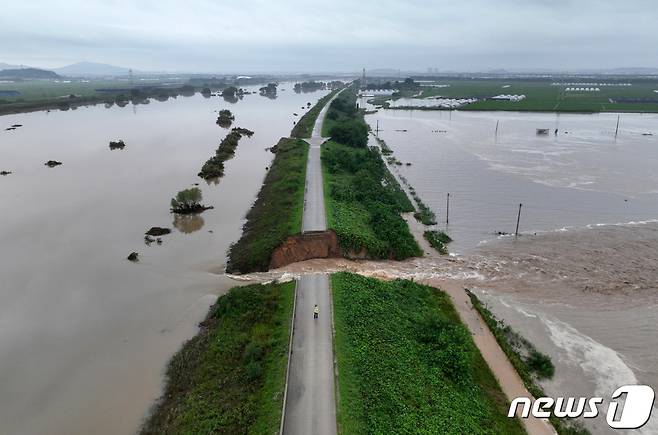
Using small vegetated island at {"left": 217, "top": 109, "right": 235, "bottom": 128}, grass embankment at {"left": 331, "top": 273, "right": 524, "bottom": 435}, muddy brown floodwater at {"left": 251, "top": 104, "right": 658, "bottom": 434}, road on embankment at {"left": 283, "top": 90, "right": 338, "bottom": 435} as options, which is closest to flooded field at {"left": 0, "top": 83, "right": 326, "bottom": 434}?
road on embankment at {"left": 283, "top": 90, "right": 338, "bottom": 435}

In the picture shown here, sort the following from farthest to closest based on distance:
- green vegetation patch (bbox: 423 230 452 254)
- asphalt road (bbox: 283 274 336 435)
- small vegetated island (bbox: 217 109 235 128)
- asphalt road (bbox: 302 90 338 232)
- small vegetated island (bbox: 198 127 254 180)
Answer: small vegetated island (bbox: 217 109 235 128) < small vegetated island (bbox: 198 127 254 180) < green vegetation patch (bbox: 423 230 452 254) < asphalt road (bbox: 302 90 338 232) < asphalt road (bbox: 283 274 336 435)

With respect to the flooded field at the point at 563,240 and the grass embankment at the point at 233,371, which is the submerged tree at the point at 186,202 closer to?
the grass embankment at the point at 233,371

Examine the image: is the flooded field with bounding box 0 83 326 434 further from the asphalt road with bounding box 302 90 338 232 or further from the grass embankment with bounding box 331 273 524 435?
the grass embankment with bounding box 331 273 524 435

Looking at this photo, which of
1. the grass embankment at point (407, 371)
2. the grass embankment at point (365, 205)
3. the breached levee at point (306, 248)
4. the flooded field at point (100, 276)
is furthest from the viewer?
the grass embankment at point (365, 205)

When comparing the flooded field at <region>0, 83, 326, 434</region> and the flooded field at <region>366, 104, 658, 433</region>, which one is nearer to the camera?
the flooded field at <region>0, 83, 326, 434</region>

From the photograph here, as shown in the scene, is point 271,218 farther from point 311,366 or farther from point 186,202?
point 311,366

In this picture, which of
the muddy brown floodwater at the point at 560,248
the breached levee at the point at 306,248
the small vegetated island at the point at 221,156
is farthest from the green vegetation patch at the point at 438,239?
the small vegetated island at the point at 221,156
